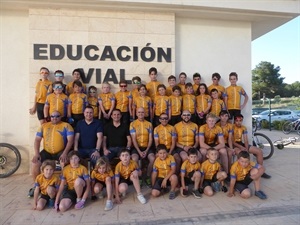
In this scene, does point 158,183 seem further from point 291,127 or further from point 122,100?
point 291,127

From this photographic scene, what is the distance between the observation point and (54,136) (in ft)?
15.3

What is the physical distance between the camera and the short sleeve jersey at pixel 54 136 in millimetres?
4664

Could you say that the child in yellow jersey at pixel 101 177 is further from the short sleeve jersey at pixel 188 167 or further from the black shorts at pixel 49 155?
A: the short sleeve jersey at pixel 188 167

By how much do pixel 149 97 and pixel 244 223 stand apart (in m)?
3.18

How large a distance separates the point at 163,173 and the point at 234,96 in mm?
2900

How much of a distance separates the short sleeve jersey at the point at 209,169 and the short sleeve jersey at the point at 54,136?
2455 millimetres

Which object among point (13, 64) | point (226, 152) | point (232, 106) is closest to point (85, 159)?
point (226, 152)

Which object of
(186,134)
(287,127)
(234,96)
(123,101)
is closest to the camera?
(186,134)

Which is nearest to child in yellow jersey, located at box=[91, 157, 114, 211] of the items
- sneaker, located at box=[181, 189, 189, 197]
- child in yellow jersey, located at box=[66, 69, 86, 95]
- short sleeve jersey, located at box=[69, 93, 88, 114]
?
sneaker, located at box=[181, 189, 189, 197]

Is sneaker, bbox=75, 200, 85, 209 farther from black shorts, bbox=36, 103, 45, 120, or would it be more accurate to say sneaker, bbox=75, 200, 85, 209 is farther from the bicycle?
the bicycle

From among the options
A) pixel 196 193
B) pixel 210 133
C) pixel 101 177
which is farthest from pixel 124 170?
pixel 210 133

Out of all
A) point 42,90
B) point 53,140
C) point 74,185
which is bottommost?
point 74,185

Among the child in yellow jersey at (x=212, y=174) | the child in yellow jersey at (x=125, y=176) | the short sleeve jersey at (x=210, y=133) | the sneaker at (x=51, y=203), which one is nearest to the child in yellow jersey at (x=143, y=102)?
the short sleeve jersey at (x=210, y=133)

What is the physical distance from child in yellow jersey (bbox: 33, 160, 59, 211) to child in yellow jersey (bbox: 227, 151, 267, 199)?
2.86 m
